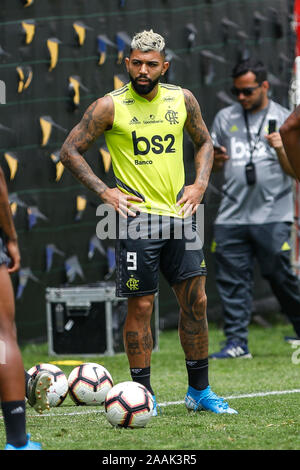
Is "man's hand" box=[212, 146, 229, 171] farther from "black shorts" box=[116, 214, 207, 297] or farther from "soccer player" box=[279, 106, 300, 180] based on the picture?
"soccer player" box=[279, 106, 300, 180]

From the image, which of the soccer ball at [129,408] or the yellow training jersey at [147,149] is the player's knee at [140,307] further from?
the soccer ball at [129,408]

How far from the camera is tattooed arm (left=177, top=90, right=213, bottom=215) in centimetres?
671

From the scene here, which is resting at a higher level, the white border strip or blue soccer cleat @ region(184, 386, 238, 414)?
blue soccer cleat @ region(184, 386, 238, 414)

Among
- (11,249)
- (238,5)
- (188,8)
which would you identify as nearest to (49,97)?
(188,8)

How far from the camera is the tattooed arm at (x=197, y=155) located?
671 cm

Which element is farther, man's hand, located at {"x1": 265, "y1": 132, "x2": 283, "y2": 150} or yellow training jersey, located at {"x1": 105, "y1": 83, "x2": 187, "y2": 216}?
man's hand, located at {"x1": 265, "y1": 132, "x2": 283, "y2": 150}

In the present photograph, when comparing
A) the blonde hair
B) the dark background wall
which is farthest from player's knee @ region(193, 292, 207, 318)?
the dark background wall

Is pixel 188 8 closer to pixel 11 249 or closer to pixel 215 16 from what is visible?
pixel 215 16

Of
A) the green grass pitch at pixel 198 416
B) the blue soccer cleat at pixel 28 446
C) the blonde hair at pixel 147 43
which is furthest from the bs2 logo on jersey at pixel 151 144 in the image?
the blue soccer cleat at pixel 28 446

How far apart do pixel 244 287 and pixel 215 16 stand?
3.51 m

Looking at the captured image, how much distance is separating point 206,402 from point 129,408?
864 mm

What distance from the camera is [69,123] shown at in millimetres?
10383

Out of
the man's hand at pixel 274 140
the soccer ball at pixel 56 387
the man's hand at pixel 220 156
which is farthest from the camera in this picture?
the man's hand at pixel 274 140

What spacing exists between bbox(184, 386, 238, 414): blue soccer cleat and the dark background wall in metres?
3.73
